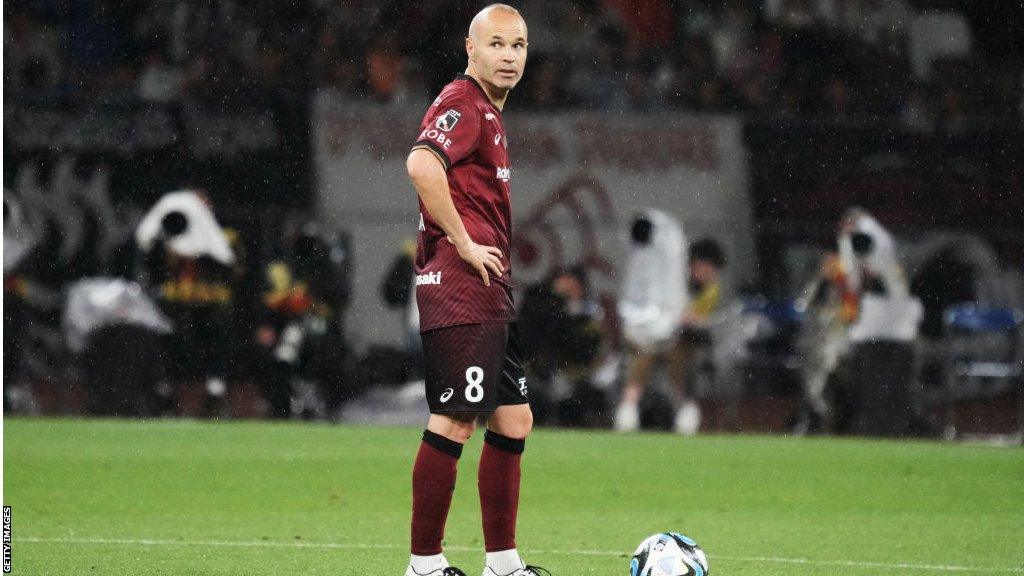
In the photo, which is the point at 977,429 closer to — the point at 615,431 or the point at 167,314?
the point at 615,431

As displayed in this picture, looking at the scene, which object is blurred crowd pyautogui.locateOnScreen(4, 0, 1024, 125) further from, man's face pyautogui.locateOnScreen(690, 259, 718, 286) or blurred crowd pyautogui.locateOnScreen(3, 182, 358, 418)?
man's face pyautogui.locateOnScreen(690, 259, 718, 286)

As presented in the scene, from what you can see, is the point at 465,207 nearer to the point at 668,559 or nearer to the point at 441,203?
the point at 441,203

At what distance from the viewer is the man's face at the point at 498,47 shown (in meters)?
5.35

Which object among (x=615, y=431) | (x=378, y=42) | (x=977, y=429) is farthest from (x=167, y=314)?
(x=977, y=429)

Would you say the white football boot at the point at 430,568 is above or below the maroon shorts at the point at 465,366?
below

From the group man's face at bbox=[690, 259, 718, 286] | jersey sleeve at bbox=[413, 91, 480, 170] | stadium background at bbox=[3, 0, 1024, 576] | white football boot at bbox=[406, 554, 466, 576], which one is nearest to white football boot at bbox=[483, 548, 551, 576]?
white football boot at bbox=[406, 554, 466, 576]

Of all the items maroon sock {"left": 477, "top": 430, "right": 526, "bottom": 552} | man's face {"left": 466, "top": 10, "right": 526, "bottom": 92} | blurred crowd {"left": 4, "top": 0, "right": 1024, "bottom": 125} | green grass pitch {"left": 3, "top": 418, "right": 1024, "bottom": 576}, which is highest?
blurred crowd {"left": 4, "top": 0, "right": 1024, "bottom": 125}

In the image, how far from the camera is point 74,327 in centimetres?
1459

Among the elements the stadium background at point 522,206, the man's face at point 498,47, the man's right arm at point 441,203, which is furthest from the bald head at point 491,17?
the stadium background at point 522,206

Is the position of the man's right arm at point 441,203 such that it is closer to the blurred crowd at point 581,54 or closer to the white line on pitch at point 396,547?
the white line on pitch at point 396,547

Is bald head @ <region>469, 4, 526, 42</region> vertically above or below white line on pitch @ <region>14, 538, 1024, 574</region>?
above

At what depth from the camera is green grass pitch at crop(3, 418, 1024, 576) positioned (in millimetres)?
6629

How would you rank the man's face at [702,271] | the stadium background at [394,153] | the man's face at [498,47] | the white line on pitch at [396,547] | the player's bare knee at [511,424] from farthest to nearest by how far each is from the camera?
the stadium background at [394,153]
the man's face at [702,271]
the white line on pitch at [396,547]
the player's bare knee at [511,424]
the man's face at [498,47]

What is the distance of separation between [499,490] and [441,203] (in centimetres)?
97
